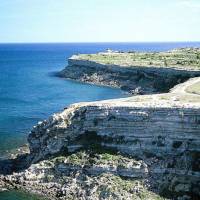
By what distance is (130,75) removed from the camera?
120m

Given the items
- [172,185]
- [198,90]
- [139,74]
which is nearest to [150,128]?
[172,185]

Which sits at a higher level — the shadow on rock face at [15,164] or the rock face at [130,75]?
the rock face at [130,75]

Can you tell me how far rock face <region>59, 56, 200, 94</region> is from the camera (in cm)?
10475

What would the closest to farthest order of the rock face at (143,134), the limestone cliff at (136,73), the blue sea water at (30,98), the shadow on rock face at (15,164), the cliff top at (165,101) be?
1. the rock face at (143,134)
2. the cliff top at (165,101)
3. the shadow on rock face at (15,164)
4. the blue sea water at (30,98)
5. the limestone cliff at (136,73)

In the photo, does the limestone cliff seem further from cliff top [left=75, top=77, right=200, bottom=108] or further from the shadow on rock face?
the shadow on rock face

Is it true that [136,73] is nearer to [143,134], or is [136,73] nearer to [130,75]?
[130,75]

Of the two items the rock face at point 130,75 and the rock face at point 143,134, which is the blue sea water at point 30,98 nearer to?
the rock face at point 130,75

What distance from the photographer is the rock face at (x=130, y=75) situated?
10475 centimetres

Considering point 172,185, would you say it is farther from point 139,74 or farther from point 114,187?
point 139,74

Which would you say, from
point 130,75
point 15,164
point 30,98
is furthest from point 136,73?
point 15,164

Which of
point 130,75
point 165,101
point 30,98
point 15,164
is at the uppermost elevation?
point 165,101

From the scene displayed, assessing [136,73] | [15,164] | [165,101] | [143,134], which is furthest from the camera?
[136,73]

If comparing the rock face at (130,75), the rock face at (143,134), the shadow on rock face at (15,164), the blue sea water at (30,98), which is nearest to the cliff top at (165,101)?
the rock face at (143,134)

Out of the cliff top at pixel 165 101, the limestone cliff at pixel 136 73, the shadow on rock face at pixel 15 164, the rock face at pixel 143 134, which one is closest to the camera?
the rock face at pixel 143 134
